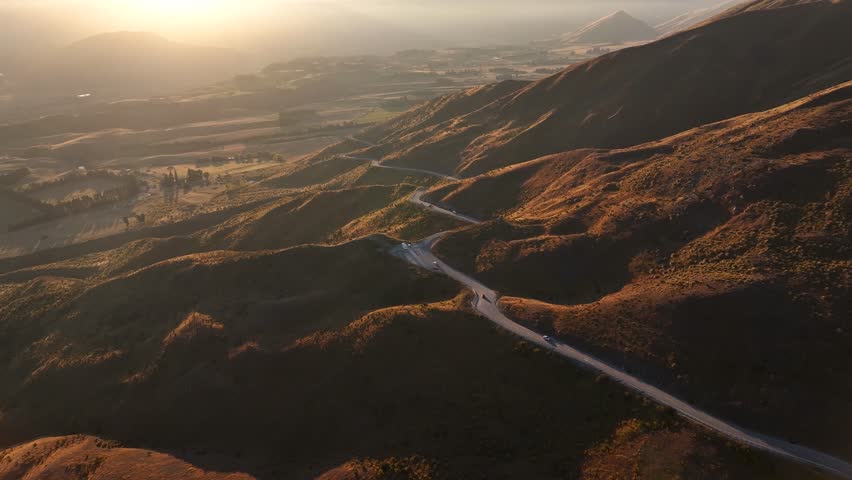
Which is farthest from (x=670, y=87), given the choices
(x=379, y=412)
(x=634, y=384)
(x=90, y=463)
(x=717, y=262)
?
(x=90, y=463)

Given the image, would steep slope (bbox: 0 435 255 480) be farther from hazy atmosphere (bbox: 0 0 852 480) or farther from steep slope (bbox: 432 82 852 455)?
steep slope (bbox: 432 82 852 455)

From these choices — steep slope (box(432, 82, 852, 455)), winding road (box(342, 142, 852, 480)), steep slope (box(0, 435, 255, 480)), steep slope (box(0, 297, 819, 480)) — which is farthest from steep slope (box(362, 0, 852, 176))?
steep slope (box(0, 435, 255, 480))

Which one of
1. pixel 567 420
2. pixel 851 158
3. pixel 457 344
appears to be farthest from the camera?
Result: pixel 851 158

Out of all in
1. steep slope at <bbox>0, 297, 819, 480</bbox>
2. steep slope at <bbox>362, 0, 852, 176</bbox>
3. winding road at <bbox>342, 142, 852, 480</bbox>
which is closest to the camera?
winding road at <bbox>342, 142, 852, 480</bbox>

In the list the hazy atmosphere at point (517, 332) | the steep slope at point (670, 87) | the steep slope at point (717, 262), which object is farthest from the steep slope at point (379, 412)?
the steep slope at point (670, 87)

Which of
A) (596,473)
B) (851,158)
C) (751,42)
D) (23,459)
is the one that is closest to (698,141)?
(851,158)

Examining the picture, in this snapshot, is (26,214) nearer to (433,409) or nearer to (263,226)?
(263,226)
